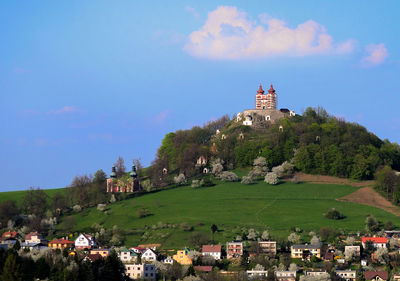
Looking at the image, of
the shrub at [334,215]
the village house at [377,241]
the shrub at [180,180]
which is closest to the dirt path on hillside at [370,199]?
the shrub at [334,215]

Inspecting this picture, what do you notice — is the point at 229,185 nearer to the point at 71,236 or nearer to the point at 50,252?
the point at 71,236

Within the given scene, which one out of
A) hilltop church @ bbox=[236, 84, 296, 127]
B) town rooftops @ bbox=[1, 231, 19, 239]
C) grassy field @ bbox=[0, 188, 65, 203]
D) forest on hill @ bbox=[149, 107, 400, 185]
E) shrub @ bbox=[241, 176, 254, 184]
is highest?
hilltop church @ bbox=[236, 84, 296, 127]

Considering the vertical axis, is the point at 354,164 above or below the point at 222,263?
above

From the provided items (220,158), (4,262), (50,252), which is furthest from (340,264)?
(220,158)

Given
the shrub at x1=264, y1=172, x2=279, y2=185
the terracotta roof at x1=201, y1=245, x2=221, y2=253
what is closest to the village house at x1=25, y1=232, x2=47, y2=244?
the terracotta roof at x1=201, y1=245, x2=221, y2=253

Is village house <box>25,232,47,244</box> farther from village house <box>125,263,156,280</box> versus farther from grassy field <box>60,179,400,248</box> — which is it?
village house <box>125,263,156,280</box>

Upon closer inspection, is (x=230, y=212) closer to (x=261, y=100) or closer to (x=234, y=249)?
(x=234, y=249)

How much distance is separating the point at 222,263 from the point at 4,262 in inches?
1178

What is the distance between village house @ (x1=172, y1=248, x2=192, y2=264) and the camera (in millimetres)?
106062

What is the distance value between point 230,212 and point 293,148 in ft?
111

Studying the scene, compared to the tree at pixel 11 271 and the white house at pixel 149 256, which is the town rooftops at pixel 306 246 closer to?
the white house at pixel 149 256

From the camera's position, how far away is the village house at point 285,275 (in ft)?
320

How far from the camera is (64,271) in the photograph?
280 ft

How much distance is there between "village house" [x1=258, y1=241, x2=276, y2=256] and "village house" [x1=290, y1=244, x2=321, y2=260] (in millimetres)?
2331
